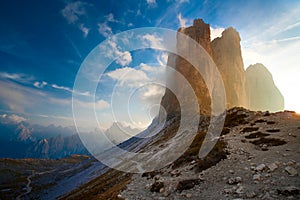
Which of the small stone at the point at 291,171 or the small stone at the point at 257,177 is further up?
the small stone at the point at 291,171

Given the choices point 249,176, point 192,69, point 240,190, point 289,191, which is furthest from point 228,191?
point 192,69

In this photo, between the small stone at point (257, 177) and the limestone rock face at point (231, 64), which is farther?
the limestone rock face at point (231, 64)

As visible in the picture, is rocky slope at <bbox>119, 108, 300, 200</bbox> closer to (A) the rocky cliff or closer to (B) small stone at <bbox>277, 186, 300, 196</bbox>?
(B) small stone at <bbox>277, 186, 300, 196</bbox>

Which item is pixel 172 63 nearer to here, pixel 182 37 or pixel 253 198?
pixel 182 37

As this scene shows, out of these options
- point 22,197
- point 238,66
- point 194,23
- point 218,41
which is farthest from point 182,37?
point 22,197

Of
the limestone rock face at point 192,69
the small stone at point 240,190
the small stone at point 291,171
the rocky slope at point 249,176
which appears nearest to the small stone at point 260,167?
the rocky slope at point 249,176

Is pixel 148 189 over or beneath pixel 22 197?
over

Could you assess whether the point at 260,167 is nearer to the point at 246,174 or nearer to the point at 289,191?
the point at 246,174

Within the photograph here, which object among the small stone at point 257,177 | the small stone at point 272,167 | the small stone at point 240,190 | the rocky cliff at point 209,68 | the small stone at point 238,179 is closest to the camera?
the small stone at point 240,190

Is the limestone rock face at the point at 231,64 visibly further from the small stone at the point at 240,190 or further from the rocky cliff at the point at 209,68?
the small stone at the point at 240,190
